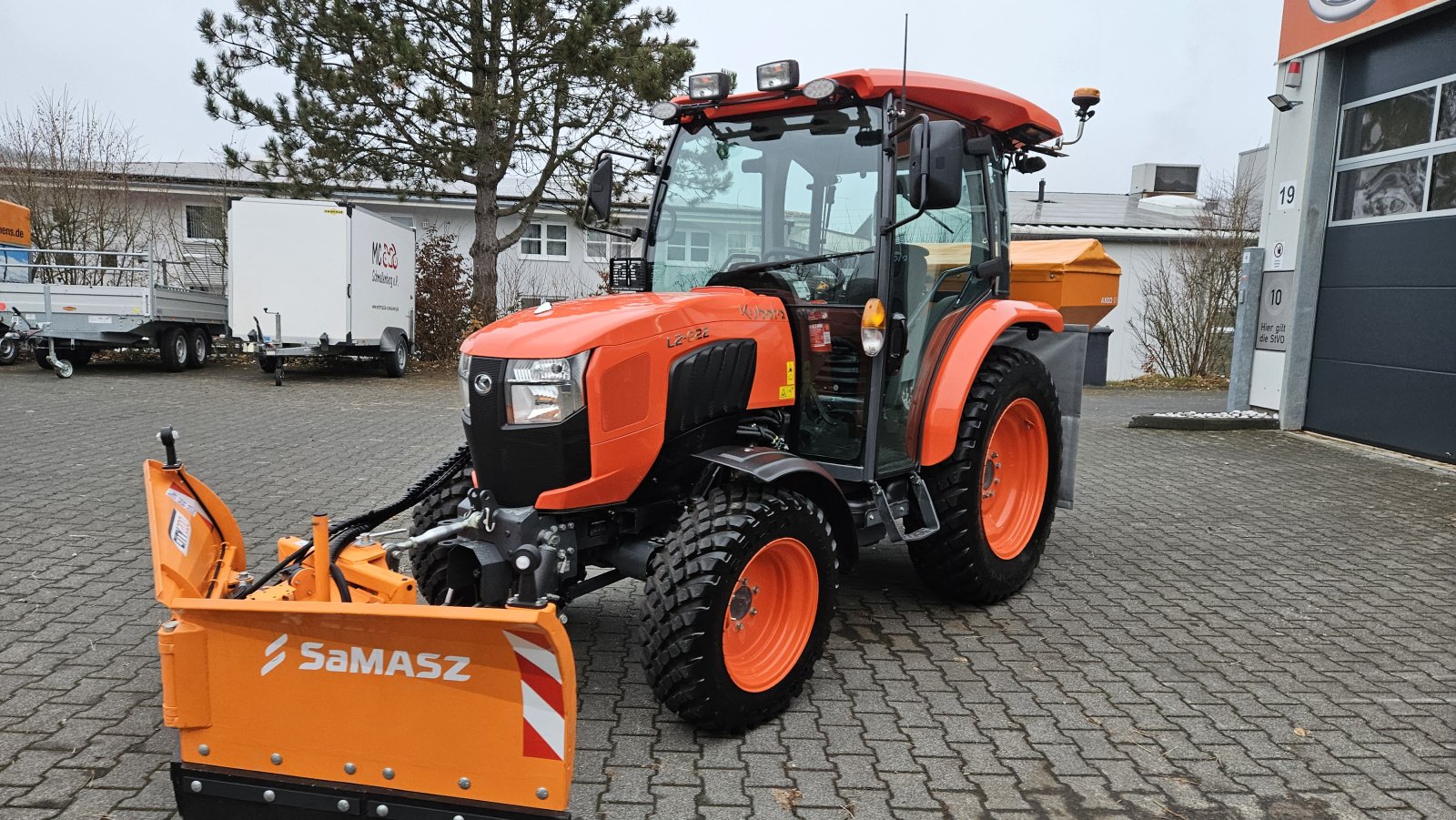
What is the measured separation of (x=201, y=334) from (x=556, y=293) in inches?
369

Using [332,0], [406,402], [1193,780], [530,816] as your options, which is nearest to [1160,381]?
[406,402]

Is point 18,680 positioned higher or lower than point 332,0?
lower

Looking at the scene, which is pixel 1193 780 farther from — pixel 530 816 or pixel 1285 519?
pixel 1285 519

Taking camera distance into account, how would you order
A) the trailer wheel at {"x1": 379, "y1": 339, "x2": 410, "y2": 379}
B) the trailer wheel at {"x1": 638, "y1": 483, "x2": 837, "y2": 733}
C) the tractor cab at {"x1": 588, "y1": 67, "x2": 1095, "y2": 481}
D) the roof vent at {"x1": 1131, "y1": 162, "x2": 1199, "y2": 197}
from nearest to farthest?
the trailer wheel at {"x1": 638, "y1": 483, "x2": 837, "y2": 733} < the tractor cab at {"x1": 588, "y1": 67, "x2": 1095, "y2": 481} < the trailer wheel at {"x1": 379, "y1": 339, "x2": 410, "y2": 379} < the roof vent at {"x1": 1131, "y1": 162, "x2": 1199, "y2": 197}

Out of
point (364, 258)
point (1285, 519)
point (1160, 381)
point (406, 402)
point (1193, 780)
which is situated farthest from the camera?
point (1160, 381)

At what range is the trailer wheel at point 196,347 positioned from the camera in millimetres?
16375

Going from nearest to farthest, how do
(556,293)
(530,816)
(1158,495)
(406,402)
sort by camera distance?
(530,816) < (1158,495) < (406,402) < (556,293)

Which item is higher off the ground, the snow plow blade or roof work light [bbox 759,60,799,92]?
roof work light [bbox 759,60,799,92]

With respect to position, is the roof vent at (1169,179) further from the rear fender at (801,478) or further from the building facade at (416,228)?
the rear fender at (801,478)

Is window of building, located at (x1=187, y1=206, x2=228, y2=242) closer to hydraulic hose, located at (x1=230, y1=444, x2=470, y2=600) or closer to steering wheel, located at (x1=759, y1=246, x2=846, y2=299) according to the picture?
hydraulic hose, located at (x1=230, y1=444, x2=470, y2=600)

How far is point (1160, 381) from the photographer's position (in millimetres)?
18312

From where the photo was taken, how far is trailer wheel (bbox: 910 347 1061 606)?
4422mm

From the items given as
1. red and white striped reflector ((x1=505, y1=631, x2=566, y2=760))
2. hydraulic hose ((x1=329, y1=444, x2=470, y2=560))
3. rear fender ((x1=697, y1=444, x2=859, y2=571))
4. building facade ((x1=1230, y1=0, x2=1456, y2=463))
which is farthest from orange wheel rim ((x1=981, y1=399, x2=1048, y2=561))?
building facade ((x1=1230, y1=0, x2=1456, y2=463))

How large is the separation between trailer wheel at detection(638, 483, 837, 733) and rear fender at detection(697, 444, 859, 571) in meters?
0.09
